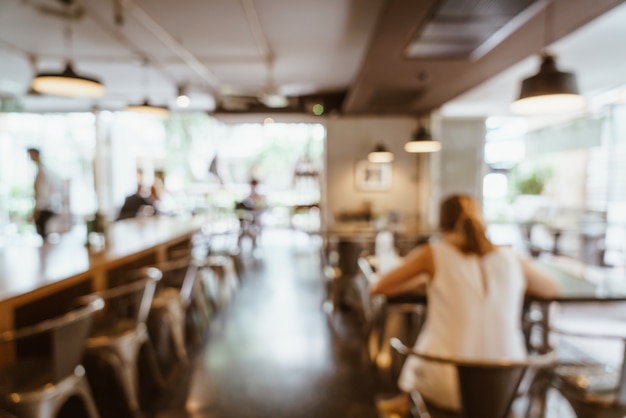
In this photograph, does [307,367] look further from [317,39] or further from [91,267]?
[317,39]

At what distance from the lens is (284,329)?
4020mm

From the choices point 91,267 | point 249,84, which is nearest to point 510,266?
point 91,267

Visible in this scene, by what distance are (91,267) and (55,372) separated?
835 millimetres

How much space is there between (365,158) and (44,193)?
549cm

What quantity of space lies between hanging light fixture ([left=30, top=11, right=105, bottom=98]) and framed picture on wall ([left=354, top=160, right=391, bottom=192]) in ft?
18.6

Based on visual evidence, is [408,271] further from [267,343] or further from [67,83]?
[67,83]

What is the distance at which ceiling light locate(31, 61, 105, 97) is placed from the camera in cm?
291

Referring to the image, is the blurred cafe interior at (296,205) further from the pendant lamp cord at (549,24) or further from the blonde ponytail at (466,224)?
the blonde ponytail at (466,224)

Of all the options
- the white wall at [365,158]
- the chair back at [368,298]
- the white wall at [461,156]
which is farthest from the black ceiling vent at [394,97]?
the chair back at [368,298]

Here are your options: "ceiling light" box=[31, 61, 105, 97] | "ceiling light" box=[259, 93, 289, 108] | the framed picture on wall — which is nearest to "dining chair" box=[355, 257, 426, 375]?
"ceiling light" box=[31, 61, 105, 97]

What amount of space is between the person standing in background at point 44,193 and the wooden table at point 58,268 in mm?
1784

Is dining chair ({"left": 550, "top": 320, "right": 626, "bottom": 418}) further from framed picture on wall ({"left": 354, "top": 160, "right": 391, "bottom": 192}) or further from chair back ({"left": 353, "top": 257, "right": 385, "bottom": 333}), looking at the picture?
framed picture on wall ({"left": 354, "top": 160, "right": 391, "bottom": 192})

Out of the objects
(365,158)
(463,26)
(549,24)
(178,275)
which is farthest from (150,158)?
(549,24)

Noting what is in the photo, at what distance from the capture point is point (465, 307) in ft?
5.46
